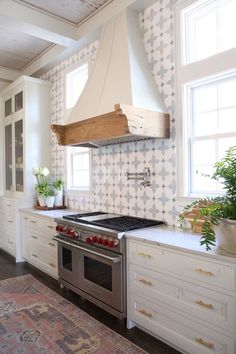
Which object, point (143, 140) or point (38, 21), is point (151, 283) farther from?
point (38, 21)

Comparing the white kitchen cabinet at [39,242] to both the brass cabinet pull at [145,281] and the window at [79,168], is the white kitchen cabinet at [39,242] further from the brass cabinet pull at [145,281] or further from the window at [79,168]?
the brass cabinet pull at [145,281]

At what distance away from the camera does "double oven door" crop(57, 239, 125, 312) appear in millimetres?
2367

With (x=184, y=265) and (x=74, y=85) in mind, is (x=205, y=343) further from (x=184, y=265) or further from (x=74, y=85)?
(x=74, y=85)

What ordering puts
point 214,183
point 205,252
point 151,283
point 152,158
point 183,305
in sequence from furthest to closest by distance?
point 152,158
point 214,183
point 151,283
point 183,305
point 205,252

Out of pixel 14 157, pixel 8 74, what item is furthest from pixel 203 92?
pixel 8 74

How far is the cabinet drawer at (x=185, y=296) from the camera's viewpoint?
5.53 ft

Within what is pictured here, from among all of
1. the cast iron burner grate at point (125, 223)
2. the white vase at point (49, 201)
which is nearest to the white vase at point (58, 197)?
the white vase at point (49, 201)

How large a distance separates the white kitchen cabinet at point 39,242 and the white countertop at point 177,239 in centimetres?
147

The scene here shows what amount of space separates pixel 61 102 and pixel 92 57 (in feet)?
3.13

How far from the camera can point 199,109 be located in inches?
100.0

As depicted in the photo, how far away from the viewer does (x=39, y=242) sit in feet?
12.2

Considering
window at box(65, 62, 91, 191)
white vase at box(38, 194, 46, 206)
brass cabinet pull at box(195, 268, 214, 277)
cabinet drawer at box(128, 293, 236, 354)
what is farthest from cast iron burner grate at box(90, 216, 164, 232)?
white vase at box(38, 194, 46, 206)

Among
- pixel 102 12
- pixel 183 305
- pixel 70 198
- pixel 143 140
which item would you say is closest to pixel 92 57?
pixel 102 12

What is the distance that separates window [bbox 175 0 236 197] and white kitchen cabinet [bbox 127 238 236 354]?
0.75 meters
